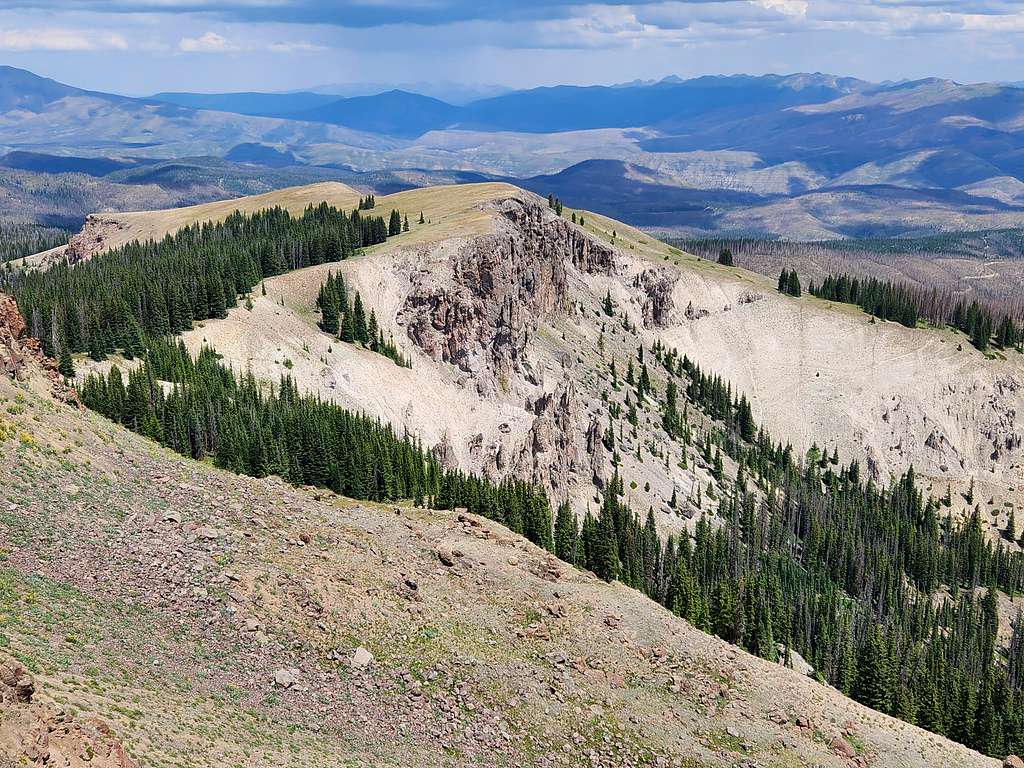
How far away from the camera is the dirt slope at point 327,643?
4256 centimetres

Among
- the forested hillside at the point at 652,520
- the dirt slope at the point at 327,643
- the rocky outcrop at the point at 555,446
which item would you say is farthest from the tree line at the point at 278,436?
the rocky outcrop at the point at 555,446

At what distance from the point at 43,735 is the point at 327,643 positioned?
23333mm

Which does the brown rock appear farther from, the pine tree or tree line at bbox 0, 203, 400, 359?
tree line at bbox 0, 203, 400, 359

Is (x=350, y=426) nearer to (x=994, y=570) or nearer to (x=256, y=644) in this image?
Result: (x=256, y=644)

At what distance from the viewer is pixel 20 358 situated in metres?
72.9

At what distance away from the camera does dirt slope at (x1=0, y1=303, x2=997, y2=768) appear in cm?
4256

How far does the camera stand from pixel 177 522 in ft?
191

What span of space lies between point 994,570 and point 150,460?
173 meters

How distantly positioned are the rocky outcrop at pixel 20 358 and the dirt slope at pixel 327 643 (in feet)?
5.93

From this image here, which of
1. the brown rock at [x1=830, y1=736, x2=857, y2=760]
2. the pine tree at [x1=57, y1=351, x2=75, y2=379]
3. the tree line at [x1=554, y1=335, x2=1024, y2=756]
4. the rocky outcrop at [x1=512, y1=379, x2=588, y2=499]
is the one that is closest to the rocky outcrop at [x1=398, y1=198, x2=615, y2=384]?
the rocky outcrop at [x1=512, y1=379, x2=588, y2=499]

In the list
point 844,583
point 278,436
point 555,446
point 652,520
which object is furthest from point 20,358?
point 844,583

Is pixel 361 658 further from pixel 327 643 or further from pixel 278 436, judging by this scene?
pixel 278 436

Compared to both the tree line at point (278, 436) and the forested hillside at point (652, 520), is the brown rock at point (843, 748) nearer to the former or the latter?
the forested hillside at point (652, 520)

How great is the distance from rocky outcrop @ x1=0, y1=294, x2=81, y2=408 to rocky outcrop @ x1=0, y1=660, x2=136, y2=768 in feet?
145
